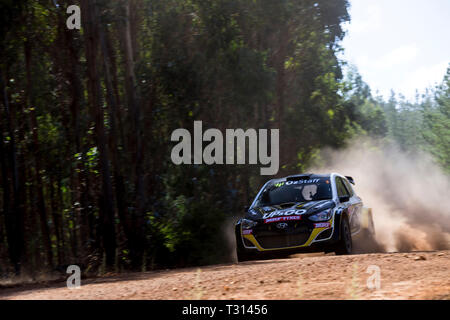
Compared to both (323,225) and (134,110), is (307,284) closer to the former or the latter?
(323,225)

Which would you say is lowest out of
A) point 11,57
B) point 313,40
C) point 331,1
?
point 11,57

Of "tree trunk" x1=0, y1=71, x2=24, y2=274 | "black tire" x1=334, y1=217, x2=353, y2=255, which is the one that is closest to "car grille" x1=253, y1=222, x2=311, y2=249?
"black tire" x1=334, y1=217, x2=353, y2=255

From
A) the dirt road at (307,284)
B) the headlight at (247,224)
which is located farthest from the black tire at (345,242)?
the dirt road at (307,284)

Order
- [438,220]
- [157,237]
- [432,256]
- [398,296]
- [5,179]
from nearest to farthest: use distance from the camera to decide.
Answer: [398,296]
[432,256]
[157,237]
[5,179]
[438,220]

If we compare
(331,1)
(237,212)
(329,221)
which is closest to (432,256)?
(329,221)

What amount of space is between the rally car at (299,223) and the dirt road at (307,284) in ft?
5.59

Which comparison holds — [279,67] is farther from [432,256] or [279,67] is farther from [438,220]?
[432,256]

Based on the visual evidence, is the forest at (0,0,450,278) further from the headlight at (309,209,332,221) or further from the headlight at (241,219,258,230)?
the headlight at (309,209,332,221)

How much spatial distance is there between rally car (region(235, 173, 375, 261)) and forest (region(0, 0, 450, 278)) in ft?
16.7

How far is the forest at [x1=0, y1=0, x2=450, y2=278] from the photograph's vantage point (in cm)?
1880

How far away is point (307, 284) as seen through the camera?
302 inches

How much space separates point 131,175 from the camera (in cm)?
2327

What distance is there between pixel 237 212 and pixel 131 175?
3.93 m

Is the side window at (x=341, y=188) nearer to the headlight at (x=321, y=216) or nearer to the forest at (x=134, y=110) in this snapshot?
the headlight at (x=321, y=216)
